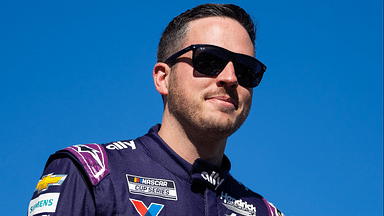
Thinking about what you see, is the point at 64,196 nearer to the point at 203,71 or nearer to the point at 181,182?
the point at 181,182

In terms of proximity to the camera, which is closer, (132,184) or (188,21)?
(132,184)

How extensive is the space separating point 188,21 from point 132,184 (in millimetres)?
2135

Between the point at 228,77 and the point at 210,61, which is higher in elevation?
the point at 210,61

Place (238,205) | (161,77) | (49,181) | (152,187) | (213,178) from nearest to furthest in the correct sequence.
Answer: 1. (49,181)
2. (152,187)
3. (213,178)
4. (238,205)
5. (161,77)

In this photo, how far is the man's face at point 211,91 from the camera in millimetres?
3959

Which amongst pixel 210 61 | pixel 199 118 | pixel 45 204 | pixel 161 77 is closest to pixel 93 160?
pixel 45 204

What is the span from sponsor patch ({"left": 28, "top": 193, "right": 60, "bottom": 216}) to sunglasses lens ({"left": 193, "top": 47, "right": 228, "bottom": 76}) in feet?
6.28

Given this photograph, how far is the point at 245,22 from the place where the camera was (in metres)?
4.88

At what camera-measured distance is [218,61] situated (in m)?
4.14

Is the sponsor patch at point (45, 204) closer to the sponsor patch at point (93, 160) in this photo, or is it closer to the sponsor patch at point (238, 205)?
the sponsor patch at point (93, 160)

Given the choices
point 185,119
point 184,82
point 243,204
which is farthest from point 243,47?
point 243,204

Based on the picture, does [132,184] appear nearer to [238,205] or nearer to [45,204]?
[45,204]

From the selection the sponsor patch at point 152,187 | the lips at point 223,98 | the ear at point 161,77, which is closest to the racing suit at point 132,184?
the sponsor patch at point 152,187

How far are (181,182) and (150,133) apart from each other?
70cm
